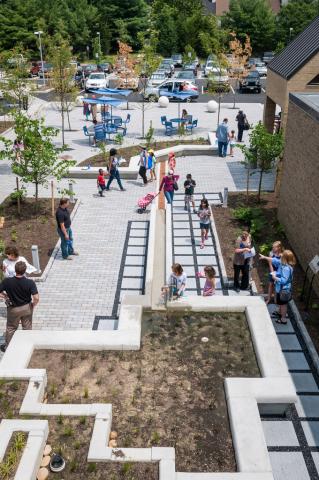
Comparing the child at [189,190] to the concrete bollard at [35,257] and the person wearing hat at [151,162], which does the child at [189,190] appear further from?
the concrete bollard at [35,257]

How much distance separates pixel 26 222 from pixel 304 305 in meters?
9.04

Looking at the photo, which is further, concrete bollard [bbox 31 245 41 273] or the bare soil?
concrete bollard [bbox 31 245 41 273]

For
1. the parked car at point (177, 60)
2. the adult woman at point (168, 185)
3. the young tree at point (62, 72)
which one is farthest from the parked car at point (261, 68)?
the adult woman at point (168, 185)

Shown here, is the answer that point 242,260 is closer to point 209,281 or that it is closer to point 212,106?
point 209,281

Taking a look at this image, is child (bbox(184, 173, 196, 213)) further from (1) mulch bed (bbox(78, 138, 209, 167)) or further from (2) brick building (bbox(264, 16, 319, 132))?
(1) mulch bed (bbox(78, 138, 209, 167))

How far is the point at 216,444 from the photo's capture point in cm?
747

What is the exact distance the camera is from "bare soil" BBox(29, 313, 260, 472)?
751cm

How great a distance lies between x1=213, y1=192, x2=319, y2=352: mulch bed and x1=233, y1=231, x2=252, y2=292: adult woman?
487 mm

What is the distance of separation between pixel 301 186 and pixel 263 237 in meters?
2.10

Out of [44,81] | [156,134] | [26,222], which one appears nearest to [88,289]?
[26,222]

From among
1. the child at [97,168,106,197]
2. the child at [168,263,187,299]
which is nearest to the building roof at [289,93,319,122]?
the child at [168,263,187,299]

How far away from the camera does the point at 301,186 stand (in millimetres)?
13711

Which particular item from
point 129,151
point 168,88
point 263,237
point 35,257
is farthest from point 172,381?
point 168,88

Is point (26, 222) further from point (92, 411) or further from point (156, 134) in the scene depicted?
point (156, 134)
